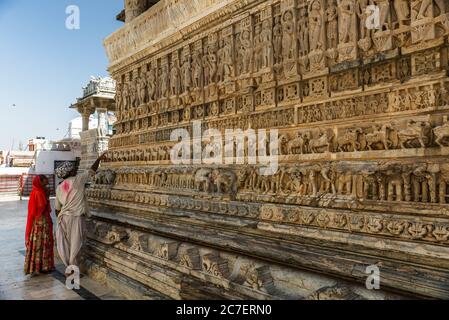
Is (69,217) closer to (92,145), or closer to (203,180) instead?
(203,180)

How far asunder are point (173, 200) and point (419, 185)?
11.1 feet

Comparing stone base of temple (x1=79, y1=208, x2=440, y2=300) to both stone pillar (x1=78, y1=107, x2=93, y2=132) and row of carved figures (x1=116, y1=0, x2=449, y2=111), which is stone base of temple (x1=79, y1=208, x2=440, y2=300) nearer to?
row of carved figures (x1=116, y1=0, x2=449, y2=111)

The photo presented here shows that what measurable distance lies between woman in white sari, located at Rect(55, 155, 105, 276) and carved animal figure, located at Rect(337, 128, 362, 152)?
12.8ft

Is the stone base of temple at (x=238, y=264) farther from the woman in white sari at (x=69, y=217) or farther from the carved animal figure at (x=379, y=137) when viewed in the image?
the carved animal figure at (x=379, y=137)

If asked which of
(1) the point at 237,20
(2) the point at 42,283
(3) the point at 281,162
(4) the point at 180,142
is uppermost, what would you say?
(1) the point at 237,20

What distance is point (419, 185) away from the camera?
268 cm

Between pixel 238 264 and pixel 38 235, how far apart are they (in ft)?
11.5

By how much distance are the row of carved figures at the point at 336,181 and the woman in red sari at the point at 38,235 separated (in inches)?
85.8

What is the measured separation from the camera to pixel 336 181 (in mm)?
3205

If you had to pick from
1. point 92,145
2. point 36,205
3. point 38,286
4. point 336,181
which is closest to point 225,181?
point 336,181

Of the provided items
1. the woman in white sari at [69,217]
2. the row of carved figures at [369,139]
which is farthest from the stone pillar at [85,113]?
the row of carved figures at [369,139]
